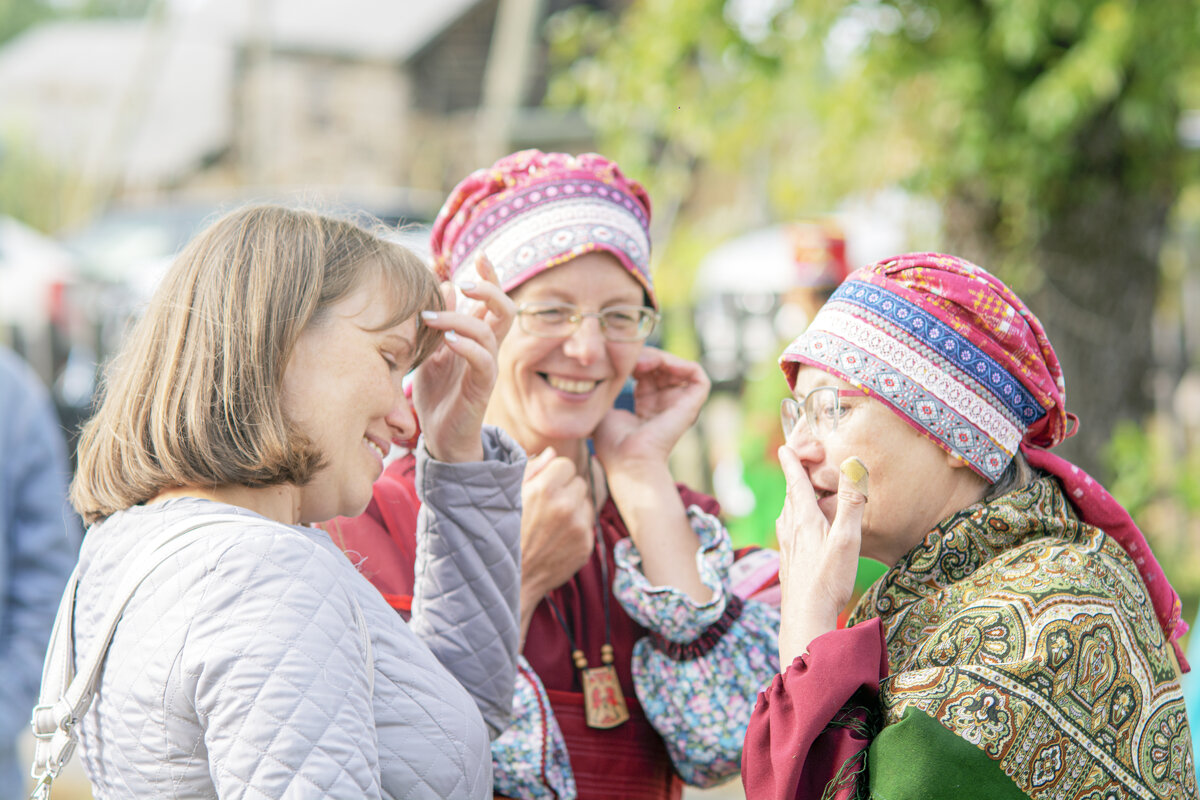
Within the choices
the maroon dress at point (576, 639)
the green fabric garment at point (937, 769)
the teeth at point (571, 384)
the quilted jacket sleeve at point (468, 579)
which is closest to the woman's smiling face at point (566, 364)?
the teeth at point (571, 384)

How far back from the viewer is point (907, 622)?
5.90ft

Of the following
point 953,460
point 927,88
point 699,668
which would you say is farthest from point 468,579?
point 927,88

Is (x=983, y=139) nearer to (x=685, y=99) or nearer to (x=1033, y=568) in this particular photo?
(x=685, y=99)

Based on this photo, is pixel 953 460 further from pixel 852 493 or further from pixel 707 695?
pixel 707 695

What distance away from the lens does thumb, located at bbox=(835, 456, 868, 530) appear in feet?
5.81

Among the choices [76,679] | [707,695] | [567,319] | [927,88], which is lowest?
[707,695]

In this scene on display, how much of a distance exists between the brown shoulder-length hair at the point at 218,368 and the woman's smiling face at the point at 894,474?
2.78 feet

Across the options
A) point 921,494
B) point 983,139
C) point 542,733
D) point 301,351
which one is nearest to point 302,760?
point 301,351

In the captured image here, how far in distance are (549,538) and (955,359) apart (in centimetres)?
88

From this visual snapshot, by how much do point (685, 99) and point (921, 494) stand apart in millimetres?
4982

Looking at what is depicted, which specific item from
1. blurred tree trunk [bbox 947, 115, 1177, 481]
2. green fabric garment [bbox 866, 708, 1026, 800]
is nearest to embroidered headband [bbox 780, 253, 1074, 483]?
green fabric garment [bbox 866, 708, 1026, 800]

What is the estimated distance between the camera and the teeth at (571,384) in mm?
2467

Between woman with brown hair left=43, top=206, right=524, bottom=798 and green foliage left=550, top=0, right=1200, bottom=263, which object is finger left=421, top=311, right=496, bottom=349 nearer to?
woman with brown hair left=43, top=206, right=524, bottom=798

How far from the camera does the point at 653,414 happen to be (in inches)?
105
